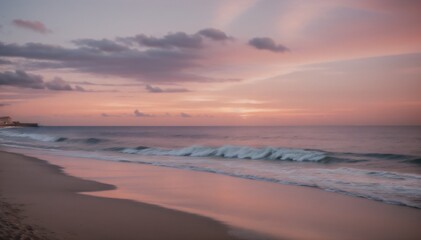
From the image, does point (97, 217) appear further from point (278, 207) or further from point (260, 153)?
point (260, 153)

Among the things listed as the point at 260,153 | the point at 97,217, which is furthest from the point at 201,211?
the point at 260,153

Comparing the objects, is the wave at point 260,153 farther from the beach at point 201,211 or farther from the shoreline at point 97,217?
the shoreline at point 97,217

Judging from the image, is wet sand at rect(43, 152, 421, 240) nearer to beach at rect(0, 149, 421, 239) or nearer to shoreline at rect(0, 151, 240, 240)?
beach at rect(0, 149, 421, 239)

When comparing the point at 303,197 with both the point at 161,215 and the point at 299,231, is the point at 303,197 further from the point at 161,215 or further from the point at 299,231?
the point at 161,215

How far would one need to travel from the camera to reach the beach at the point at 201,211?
7391 mm

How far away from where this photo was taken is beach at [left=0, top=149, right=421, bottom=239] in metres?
7.39

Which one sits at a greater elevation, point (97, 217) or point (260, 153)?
point (260, 153)

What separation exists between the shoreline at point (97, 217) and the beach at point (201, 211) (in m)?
0.02

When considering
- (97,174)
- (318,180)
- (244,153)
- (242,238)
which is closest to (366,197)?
(318,180)

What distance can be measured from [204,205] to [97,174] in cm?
826

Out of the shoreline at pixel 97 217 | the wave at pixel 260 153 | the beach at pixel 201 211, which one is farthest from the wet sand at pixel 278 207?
the wave at pixel 260 153

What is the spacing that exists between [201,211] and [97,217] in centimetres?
251

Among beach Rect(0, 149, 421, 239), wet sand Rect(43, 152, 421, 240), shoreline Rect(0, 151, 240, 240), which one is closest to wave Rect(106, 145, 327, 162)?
wet sand Rect(43, 152, 421, 240)

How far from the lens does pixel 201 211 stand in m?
9.35
